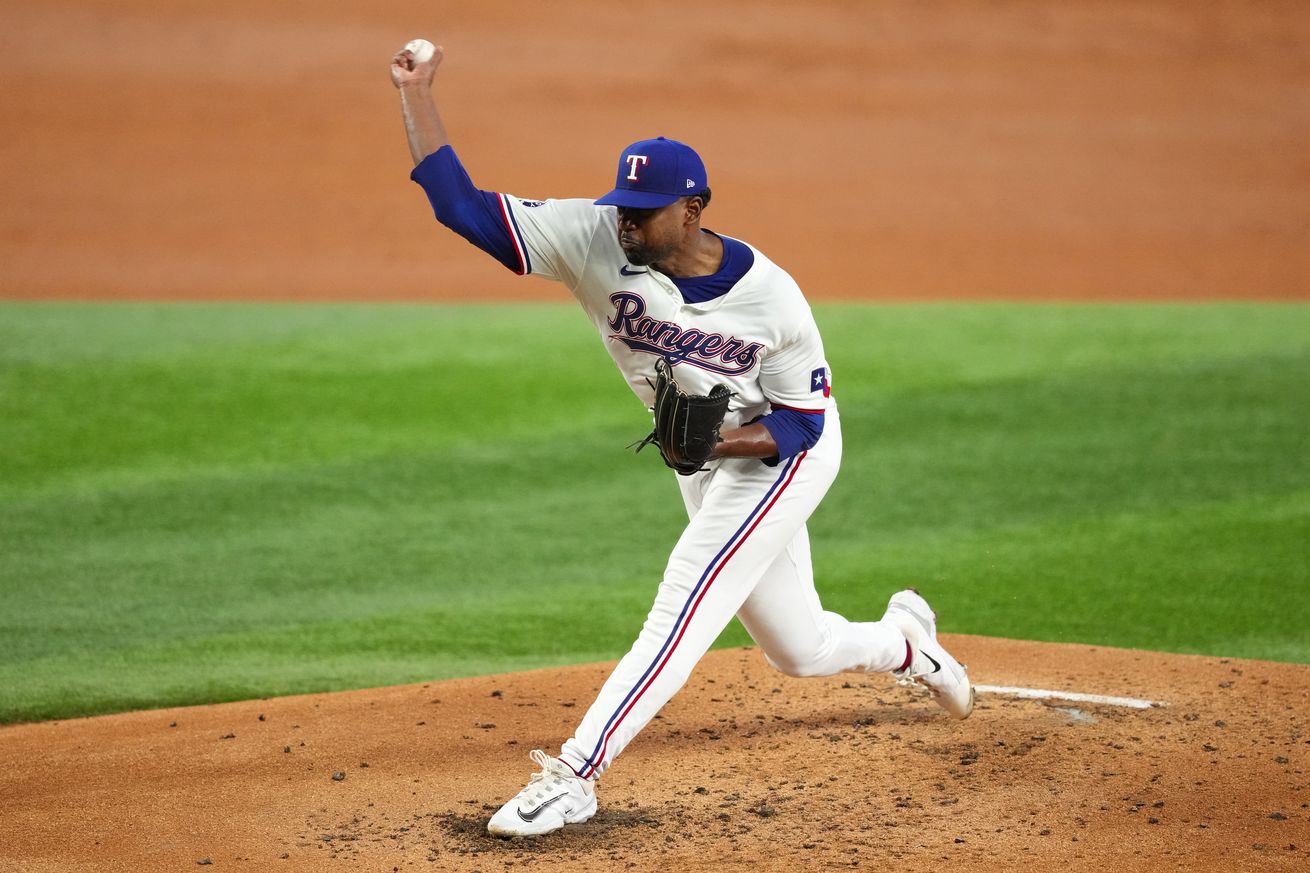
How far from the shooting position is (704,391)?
4.20 meters

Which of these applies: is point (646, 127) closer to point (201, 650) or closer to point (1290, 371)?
point (1290, 371)

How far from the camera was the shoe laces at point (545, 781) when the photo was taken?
397 centimetres

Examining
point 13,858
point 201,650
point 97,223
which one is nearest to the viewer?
point 13,858

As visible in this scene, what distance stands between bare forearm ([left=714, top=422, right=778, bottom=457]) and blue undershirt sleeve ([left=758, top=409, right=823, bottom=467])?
0.06 feet

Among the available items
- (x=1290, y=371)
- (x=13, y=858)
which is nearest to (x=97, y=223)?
(x=1290, y=371)

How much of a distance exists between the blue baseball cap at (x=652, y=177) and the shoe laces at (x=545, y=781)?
148 centimetres

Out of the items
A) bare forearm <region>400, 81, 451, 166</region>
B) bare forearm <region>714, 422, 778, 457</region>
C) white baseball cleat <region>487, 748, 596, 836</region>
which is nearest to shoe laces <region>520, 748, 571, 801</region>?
white baseball cleat <region>487, 748, 596, 836</region>

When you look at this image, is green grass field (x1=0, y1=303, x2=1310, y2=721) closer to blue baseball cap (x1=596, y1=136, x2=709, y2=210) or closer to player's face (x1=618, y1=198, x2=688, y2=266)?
player's face (x1=618, y1=198, x2=688, y2=266)

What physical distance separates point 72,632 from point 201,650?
581mm

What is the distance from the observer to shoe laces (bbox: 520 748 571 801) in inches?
156

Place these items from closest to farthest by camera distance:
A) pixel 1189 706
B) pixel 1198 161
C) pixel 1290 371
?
pixel 1189 706
pixel 1290 371
pixel 1198 161

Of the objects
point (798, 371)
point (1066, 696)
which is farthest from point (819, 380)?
point (1066, 696)

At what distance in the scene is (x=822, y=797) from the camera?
4328 millimetres

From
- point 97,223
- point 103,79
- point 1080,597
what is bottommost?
point 1080,597
